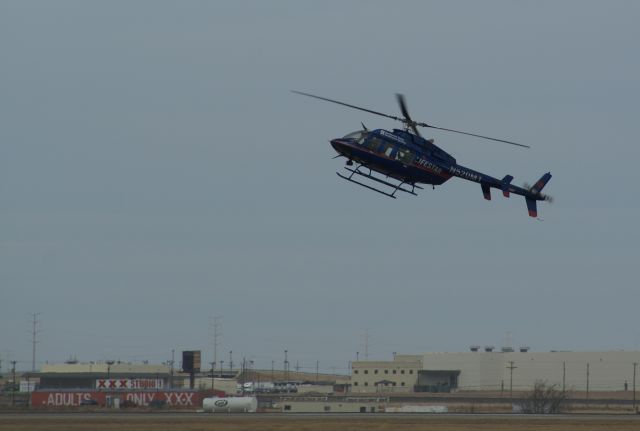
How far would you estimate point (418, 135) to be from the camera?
78.8 meters

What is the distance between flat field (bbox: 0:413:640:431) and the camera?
75.9m

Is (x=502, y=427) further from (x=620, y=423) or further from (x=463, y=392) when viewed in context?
(x=463, y=392)

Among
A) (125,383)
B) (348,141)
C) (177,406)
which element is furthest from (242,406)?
(125,383)

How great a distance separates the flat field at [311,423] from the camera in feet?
249

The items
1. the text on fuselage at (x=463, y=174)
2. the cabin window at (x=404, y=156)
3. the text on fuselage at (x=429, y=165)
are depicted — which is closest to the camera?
the cabin window at (x=404, y=156)

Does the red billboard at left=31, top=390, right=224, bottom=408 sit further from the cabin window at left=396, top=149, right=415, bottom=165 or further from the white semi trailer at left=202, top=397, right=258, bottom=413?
the cabin window at left=396, top=149, right=415, bottom=165

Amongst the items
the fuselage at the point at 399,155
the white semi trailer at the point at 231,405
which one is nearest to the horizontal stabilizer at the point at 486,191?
the fuselage at the point at 399,155

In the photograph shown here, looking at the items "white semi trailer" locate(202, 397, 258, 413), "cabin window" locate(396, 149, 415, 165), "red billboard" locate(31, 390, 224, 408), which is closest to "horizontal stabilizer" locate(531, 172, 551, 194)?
"cabin window" locate(396, 149, 415, 165)

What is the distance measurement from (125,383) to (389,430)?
95.0 meters

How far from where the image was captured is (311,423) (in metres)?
79.8

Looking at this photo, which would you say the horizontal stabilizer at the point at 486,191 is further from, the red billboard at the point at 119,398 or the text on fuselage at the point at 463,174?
the red billboard at the point at 119,398

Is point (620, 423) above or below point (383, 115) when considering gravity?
below

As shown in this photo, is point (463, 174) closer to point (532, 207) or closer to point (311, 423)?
point (532, 207)

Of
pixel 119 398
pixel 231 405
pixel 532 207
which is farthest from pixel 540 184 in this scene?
pixel 119 398
